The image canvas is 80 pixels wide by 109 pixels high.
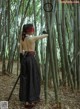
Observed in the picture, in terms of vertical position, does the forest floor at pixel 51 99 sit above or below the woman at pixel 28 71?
below

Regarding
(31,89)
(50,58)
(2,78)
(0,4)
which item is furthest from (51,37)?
(0,4)

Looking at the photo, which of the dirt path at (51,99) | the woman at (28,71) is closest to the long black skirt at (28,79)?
the woman at (28,71)

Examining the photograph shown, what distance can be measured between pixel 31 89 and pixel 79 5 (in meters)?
1.65

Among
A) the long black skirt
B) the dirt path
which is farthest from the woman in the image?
the dirt path

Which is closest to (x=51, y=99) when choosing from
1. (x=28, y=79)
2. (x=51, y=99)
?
(x=51, y=99)

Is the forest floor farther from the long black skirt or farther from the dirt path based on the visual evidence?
the long black skirt

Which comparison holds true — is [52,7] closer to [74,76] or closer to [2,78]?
[74,76]

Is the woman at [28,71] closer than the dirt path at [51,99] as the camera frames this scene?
Yes

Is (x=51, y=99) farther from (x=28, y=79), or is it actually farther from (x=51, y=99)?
(x=28, y=79)

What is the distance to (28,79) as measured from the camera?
4004mm

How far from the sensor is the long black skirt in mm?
3984

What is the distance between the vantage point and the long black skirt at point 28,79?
13.1 ft

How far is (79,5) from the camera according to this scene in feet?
16.0

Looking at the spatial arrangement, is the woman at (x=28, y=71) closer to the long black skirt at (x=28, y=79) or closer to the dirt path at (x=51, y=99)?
the long black skirt at (x=28, y=79)
